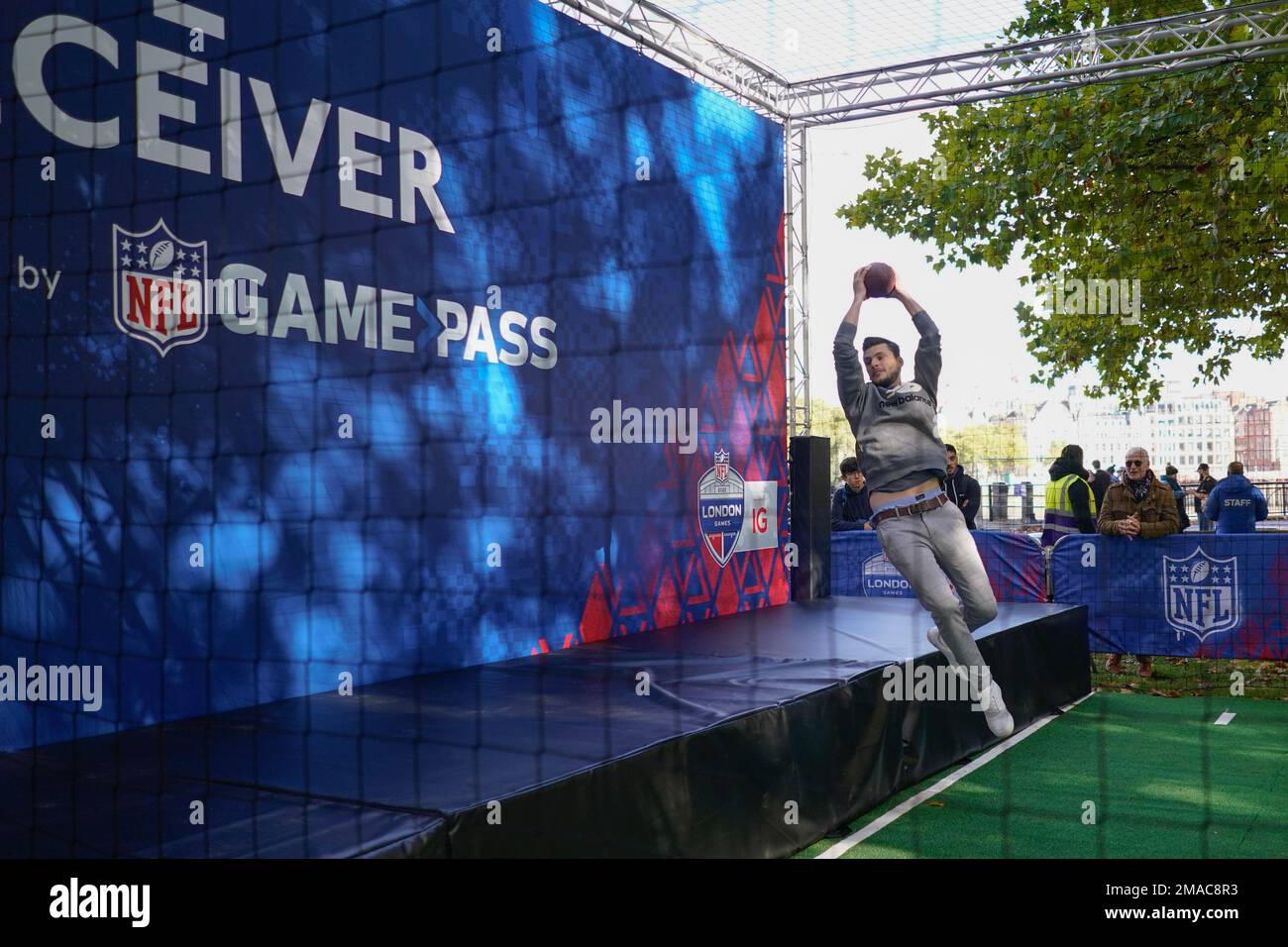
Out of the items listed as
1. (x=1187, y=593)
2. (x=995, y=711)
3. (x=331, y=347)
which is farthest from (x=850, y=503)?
(x=331, y=347)

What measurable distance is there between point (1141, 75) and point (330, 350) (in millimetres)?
4311

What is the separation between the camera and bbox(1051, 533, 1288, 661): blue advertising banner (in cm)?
573

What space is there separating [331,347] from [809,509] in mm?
3226

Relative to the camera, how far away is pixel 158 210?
2965 millimetres

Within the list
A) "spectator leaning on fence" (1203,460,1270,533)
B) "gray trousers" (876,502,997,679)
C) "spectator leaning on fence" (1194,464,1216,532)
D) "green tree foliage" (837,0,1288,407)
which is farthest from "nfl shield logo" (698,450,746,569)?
"spectator leaning on fence" (1194,464,1216,532)

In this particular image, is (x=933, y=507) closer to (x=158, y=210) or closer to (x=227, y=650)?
(x=227, y=650)

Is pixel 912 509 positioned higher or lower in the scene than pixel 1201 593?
higher

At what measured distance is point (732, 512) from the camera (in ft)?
18.2

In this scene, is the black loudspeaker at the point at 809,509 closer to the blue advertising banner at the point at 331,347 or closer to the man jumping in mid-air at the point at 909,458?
the blue advertising banner at the point at 331,347

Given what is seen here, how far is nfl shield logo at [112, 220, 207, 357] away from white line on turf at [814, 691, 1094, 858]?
92.0 inches

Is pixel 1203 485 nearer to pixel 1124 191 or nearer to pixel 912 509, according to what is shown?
pixel 1124 191

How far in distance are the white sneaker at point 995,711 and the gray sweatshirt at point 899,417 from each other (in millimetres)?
1413
